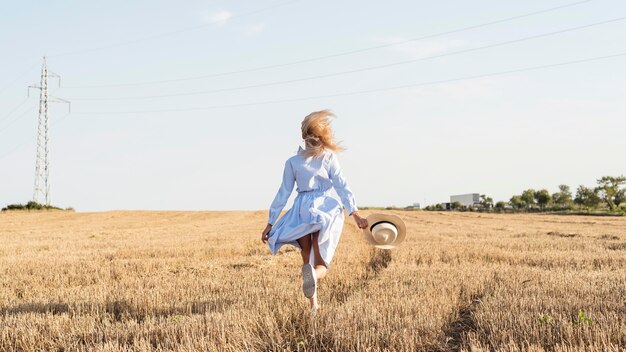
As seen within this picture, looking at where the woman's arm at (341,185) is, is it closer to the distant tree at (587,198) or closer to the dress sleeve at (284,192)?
the dress sleeve at (284,192)

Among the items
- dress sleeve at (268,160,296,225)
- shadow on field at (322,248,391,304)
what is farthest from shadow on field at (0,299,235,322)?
shadow on field at (322,248,391,304)

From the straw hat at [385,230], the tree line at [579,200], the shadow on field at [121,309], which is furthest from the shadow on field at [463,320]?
the tree line at [579,200]

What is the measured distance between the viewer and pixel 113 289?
7879 mm

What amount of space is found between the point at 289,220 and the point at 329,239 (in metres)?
0.43

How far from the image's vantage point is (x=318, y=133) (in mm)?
5961

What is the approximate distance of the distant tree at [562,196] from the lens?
111 metres

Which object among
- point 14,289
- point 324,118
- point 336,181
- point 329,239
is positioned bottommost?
point 14,289

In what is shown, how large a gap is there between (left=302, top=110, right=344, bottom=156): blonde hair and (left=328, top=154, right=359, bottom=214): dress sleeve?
0.46 ft

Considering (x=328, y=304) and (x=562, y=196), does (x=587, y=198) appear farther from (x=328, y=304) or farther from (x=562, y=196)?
(x=328, y=304)

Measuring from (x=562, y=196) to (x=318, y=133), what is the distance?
115 metres

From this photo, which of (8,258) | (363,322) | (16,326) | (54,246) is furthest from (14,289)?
(54,246)

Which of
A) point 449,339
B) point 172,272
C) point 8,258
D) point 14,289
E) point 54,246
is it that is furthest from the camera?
point 54,246

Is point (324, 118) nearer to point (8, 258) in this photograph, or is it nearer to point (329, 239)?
point (329, 239)

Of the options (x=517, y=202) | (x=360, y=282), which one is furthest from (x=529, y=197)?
(x=360, y=282)
